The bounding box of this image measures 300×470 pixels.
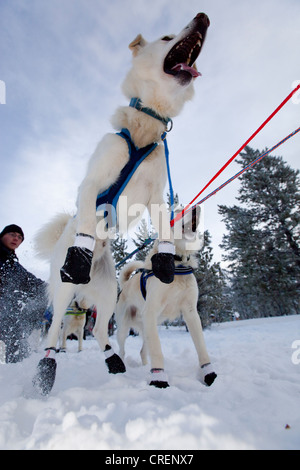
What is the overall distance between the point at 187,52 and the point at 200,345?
2.68 m

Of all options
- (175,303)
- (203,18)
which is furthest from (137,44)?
(175,303)

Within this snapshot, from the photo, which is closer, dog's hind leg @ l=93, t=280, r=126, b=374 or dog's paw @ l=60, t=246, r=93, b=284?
dog's paw @ l=60, t=246, r=93, b=284

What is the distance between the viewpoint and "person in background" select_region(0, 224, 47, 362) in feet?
12.9

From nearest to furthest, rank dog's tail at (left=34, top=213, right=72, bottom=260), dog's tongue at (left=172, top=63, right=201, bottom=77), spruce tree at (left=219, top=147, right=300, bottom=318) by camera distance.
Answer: dog's tongue at (left=172, top=63, right=201, bottom=77), dog's tail at (left=34, top=213, right=72, bottom=260), spruce tree at (left=219, top=147, right=300, bottom=318)

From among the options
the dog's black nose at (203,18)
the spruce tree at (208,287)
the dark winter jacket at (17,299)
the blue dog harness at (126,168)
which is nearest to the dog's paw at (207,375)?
the blue dog harness at (126,168)

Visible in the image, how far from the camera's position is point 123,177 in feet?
6.70

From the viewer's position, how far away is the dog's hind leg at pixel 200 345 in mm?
2193

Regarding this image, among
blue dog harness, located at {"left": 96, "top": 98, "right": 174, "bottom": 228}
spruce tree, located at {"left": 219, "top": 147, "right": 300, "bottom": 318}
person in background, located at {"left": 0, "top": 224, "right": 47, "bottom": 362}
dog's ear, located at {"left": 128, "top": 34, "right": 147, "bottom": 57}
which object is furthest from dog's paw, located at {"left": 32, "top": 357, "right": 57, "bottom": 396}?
spruce tree, located at {"left": 219, "top": 147, "right": 300, "bottom": 318}

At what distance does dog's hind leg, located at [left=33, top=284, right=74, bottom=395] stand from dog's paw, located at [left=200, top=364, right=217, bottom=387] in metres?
1.30

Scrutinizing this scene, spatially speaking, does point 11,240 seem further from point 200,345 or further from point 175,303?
point 200,345

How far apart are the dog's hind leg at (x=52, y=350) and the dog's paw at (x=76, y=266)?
0.61 meters

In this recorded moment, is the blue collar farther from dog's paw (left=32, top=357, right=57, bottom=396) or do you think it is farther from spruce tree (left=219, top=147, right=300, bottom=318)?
spruce tree (left=219, top=147, right=300, bottom=318)
